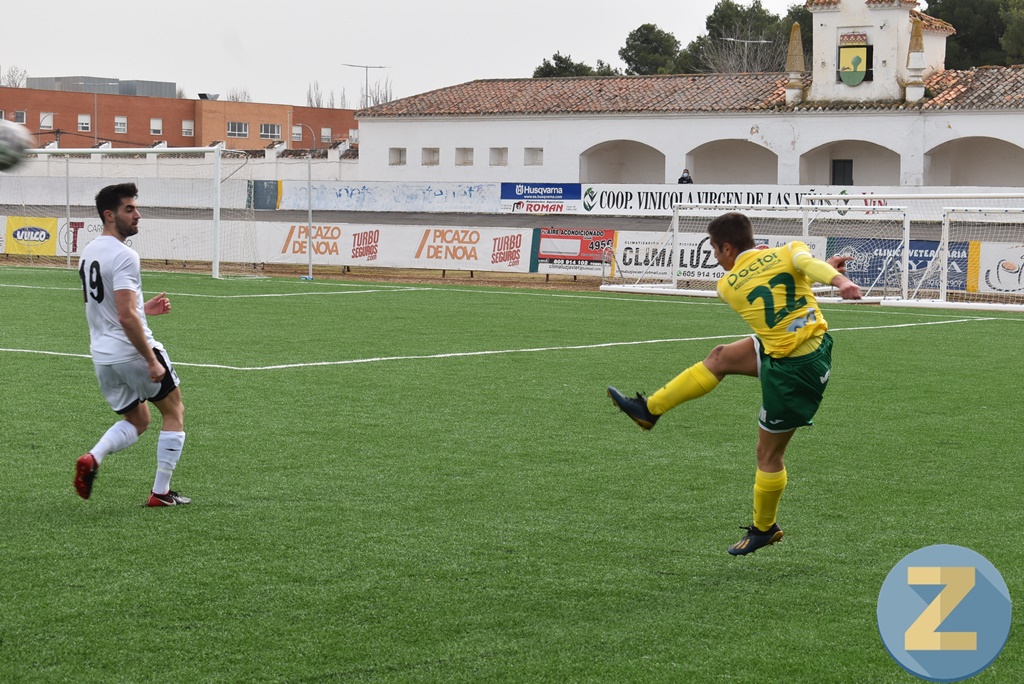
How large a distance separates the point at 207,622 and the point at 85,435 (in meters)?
4.98

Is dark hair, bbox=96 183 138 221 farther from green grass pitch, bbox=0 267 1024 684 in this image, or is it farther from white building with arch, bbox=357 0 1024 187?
white building with arch, bbox=357 0 1024 187

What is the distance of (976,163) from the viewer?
161 feet

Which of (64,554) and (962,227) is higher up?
(962,227)

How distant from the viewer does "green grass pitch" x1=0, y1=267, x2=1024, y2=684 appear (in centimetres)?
538

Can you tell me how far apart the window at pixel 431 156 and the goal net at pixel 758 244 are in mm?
26879

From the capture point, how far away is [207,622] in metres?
5.68

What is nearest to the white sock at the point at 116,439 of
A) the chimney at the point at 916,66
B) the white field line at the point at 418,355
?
the white field line at the point at 418,355

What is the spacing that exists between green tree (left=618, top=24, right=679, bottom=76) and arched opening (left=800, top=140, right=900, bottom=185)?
2777 cm

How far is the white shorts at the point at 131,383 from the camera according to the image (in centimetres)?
780

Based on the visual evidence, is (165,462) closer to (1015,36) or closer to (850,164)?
(850,164)

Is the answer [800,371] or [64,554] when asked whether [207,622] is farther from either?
[800,371]

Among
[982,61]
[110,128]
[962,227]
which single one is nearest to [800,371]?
[962,227]

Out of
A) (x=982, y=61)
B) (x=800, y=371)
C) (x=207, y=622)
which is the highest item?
(x=982, y=61)

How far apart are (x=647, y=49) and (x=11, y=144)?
7626 centimetres
